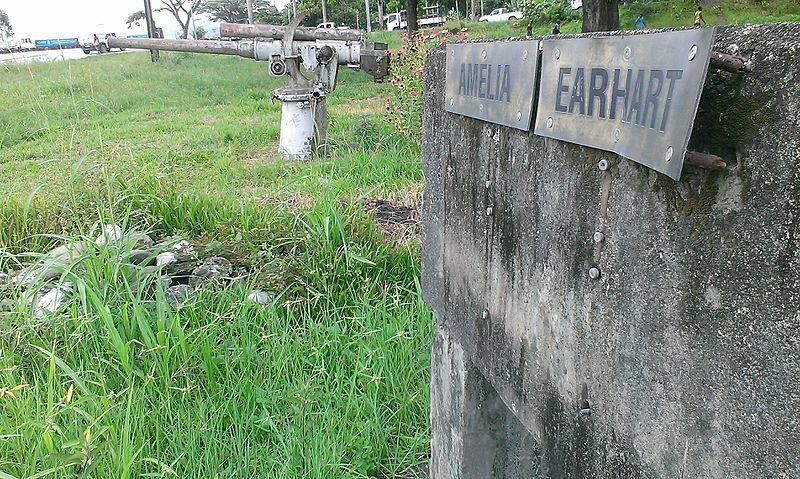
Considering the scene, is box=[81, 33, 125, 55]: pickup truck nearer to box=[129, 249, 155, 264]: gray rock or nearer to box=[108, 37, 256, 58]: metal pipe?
box=[108, 37, 256, 58]: metal pipe

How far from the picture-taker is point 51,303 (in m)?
3.05

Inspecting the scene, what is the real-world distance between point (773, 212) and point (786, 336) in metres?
0.15

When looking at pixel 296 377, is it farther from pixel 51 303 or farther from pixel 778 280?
pixel 778 280

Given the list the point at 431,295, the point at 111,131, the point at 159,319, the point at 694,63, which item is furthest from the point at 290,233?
the point at 111,131

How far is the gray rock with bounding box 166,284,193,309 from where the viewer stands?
3.10 meters

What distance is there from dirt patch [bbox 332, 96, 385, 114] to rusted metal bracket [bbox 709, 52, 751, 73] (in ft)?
28.0

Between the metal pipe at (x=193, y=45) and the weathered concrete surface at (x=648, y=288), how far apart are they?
624 cm

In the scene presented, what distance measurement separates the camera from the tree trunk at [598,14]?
1022 cm

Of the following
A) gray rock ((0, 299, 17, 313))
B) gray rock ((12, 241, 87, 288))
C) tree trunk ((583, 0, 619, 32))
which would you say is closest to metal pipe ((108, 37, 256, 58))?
gray rock ((12, 241, 87, 288))

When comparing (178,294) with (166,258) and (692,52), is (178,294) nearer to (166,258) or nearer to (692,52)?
(166,258)

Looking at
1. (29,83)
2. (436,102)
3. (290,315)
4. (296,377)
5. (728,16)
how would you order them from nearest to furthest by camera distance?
(436,102)
(296,377)
(290,315)
(29,83)
(728,16)

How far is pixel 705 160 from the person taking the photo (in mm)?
825

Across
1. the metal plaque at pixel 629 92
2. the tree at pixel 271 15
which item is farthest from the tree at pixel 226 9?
the metal plaque at pixel 629 92

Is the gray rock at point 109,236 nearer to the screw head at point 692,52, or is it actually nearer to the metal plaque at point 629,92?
the metal plaque at point 629,92
